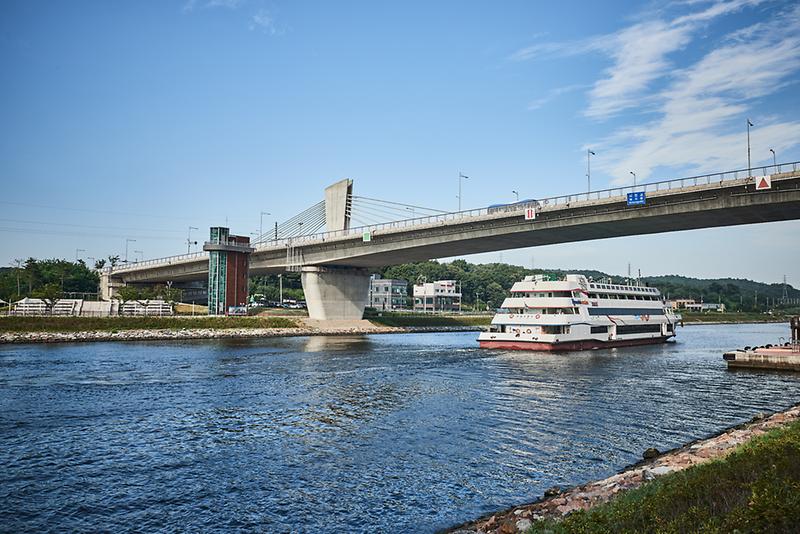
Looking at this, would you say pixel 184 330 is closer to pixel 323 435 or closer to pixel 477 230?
pixel 477 230

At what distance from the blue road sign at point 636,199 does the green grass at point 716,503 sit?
149ft

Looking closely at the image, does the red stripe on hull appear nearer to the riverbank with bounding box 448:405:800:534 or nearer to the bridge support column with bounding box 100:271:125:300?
the riverbank with bounding box 448:405:800:534

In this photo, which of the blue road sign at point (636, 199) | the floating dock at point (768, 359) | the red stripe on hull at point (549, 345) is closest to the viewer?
the floating dock at point (768, 359)

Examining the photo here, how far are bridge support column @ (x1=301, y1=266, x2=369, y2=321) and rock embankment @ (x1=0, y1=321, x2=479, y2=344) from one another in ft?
9.29

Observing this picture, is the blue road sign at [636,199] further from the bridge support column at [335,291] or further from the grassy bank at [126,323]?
the grassy bank at [126,323]

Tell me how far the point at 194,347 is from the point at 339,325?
31998 millimetres

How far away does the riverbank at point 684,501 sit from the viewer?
8.82m

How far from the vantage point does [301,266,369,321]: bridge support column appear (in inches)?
3573

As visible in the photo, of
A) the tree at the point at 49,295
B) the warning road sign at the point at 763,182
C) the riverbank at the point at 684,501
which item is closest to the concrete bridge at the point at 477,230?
the warning road sign at the point at 763,182

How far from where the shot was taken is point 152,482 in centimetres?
1762

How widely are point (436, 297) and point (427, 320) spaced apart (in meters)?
57.5

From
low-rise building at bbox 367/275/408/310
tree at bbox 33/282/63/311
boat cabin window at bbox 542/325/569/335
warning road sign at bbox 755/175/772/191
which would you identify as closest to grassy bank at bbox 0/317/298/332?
tree at bbox 33/282/63/311

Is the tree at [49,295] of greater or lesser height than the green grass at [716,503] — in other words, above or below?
above

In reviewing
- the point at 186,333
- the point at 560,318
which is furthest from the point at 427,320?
the point at 560,318
